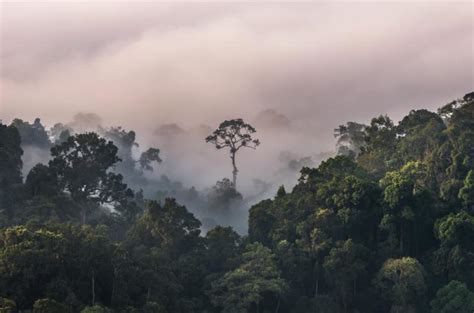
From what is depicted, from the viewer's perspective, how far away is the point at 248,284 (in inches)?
2559

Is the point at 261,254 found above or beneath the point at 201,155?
beneath

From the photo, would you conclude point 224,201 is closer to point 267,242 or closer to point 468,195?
point 267,242

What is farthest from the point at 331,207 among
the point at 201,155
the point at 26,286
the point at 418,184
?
the point at 201,155

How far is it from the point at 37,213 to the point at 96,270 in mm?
16000

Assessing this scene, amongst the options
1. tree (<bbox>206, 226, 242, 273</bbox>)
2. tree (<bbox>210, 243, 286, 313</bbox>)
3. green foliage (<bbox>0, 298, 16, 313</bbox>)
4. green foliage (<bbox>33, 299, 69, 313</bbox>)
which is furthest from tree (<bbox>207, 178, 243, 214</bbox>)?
green foliage (<bbox>0, 298, 16, 313</bbox>)

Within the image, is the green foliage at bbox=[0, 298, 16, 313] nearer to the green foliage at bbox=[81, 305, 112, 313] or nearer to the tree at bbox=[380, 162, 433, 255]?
the green foliage at bbox=[81, 305, 112, 313]

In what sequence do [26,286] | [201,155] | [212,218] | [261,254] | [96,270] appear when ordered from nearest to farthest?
[26,286] < [96,270] < [261,254] < [212,218] < [201,155]

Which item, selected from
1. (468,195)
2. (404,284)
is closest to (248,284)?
(404,284)

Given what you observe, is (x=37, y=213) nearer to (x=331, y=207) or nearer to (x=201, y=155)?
(x=331, y=207)

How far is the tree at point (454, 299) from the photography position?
6475 centimetres

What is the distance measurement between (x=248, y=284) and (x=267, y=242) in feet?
32.5

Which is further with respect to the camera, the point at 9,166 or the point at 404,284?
the point at 9,166

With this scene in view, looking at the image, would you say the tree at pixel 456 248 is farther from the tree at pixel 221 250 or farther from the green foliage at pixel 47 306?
the green foliage at pixel 47 306

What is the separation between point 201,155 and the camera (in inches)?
7087
